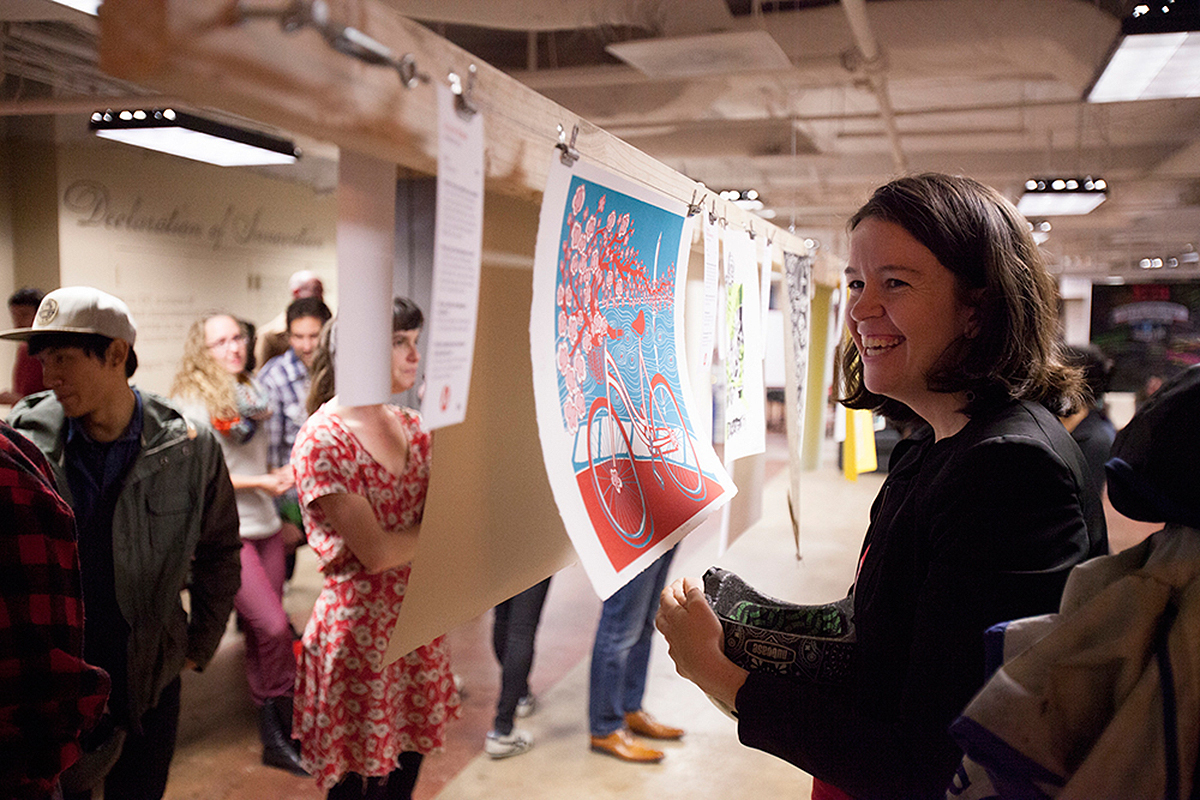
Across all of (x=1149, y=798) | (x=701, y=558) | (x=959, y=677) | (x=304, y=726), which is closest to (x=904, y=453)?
(x=959, y=677)

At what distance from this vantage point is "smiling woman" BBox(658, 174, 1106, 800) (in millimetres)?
928

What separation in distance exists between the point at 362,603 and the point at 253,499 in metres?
1.72

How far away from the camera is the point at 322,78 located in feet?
2.29

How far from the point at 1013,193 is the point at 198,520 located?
38.4ft

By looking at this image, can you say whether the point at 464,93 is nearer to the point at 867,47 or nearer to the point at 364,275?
the point at 364,275

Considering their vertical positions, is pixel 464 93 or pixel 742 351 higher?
pixel 464 93

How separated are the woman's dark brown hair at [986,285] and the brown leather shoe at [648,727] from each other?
9.04 ft

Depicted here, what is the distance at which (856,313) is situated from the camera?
1.19 metres

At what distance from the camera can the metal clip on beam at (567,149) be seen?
40.9 inches

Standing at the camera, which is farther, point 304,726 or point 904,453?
point 304,726

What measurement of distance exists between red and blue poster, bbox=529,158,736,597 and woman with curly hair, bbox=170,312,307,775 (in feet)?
7.70

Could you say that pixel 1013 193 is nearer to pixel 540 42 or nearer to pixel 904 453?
pixel 540 42

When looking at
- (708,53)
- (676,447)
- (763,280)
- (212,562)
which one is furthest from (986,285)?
(708,53)

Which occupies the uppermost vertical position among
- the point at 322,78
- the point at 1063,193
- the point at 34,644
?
the point at 1063,193
